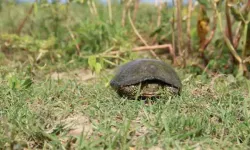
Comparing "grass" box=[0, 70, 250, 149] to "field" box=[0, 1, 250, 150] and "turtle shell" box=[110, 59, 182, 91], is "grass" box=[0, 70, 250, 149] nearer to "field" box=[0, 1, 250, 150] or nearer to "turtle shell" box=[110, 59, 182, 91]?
"field" box=[0, 1, 250, 150]

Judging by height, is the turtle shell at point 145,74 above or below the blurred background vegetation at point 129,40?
below

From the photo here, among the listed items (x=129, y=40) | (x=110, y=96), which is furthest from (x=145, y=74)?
(x=129, y=40)

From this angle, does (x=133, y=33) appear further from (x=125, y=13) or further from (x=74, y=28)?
(x=74, y=28)

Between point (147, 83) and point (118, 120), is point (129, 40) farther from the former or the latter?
point (118, 120)

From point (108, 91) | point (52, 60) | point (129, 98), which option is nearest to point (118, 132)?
point (129, 98)

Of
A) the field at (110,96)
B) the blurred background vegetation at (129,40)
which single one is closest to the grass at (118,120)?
the field at (110,96)

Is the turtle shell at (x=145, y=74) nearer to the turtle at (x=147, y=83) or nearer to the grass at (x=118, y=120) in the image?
the turtle at (x=147, y=83)
